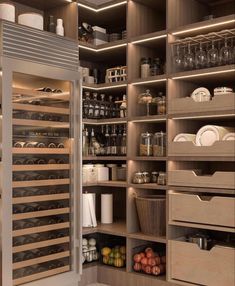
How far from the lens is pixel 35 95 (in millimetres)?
2988

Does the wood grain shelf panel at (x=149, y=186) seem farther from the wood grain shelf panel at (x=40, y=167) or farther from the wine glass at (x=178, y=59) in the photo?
the wine glass at (x=178, y=59)

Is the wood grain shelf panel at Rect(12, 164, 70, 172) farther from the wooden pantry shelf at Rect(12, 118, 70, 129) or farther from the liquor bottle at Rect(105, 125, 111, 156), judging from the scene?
the liquor bottle at Rect(105, 125, 111, 156)

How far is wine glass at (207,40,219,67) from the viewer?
117 inches

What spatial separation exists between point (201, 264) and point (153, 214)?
525 mm

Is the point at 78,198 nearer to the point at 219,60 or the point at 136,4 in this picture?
the point at 219,60

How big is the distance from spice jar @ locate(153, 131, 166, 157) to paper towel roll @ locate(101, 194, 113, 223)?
687 millimetres

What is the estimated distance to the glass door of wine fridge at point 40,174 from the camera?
275cm

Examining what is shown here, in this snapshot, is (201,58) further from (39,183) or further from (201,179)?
(39,183)

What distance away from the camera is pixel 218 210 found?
285cm

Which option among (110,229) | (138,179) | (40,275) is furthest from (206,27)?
(40,275)

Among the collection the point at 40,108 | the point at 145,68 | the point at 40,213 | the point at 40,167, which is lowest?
the point at 40,213

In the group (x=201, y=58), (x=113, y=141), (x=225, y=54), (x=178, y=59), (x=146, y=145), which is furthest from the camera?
(x=113, y=141)

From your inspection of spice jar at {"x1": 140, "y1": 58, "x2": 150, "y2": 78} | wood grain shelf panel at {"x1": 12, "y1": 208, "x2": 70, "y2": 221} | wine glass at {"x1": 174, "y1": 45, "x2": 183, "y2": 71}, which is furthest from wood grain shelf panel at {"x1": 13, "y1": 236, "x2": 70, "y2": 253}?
wine glass at {"x1": 174, "y1": 45, "x2": 183, "y2": 71}

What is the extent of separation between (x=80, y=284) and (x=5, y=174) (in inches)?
52.3
